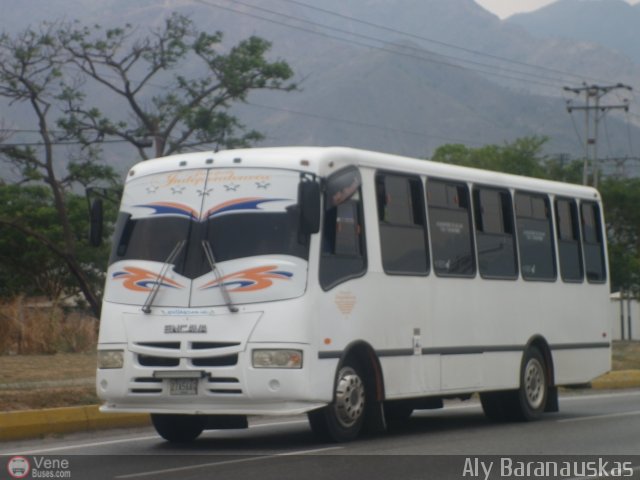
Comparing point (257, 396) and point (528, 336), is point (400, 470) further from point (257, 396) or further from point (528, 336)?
point (528, 336)

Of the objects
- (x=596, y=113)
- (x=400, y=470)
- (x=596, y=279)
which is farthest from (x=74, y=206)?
(x=400, y=470)

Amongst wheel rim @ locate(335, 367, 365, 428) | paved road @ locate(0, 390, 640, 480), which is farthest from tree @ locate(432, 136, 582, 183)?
wheel rim @ locate(335, 367, 365, 428)

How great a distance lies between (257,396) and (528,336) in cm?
573

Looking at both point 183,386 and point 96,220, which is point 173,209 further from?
point 183,386

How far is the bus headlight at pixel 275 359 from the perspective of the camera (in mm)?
12562

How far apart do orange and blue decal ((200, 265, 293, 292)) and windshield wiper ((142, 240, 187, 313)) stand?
0.58 meters

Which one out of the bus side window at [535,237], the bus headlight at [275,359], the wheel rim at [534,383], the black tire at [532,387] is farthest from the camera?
the bus side window at [535,237]

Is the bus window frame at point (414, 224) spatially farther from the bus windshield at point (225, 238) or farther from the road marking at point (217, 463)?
the road marking at point (217, 463)

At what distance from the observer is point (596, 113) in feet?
215

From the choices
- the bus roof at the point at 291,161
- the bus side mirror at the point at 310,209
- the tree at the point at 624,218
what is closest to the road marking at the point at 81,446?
the bus roof at the point at 291,161

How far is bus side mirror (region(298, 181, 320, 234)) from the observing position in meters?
12.9

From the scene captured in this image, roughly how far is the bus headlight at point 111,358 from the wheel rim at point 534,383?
19.6ft

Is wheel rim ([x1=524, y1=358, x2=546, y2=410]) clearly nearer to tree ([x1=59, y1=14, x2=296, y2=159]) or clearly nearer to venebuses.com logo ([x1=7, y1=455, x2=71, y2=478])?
venebuses.com logo ([x1=7, y1=455, x2=71, y2=478])

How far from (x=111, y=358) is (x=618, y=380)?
49.7 ft
